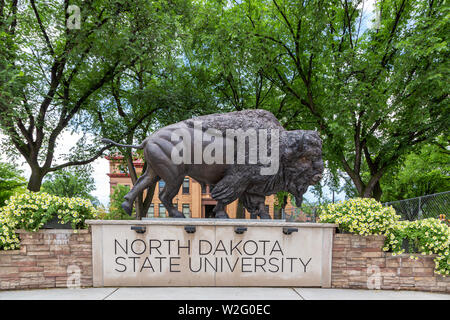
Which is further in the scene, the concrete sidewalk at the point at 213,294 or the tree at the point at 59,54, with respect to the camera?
the tree at the point at 59,54

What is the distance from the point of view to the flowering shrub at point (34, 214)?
5.41m

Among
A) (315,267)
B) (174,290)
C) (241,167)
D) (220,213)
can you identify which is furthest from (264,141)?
(174,290)

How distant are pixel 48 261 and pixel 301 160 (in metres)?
5.50

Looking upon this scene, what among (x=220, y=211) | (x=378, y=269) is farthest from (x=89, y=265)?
(x=378, y=269)

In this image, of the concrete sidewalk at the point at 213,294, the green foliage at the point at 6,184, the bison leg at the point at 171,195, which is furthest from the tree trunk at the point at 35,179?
→ the bison leg at the point at 171,195

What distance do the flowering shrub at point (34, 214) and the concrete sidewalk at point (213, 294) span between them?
1107mm

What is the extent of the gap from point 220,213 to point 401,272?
12.4ft

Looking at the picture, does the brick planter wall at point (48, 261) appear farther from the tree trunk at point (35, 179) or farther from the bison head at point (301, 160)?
the tree trunk at point (35, 179)

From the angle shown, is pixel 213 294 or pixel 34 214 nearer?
pixel 213 294

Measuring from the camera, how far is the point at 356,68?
10680 millimetres

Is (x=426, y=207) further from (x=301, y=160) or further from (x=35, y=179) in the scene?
(x=35, y=179)

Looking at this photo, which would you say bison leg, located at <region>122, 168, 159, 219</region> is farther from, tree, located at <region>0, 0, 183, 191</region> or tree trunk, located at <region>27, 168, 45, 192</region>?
tree trunk, located at <region>27, 168, 45, 192</region>

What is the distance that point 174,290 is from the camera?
5.32 metres

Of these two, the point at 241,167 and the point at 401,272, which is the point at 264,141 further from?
the point at 401,272
